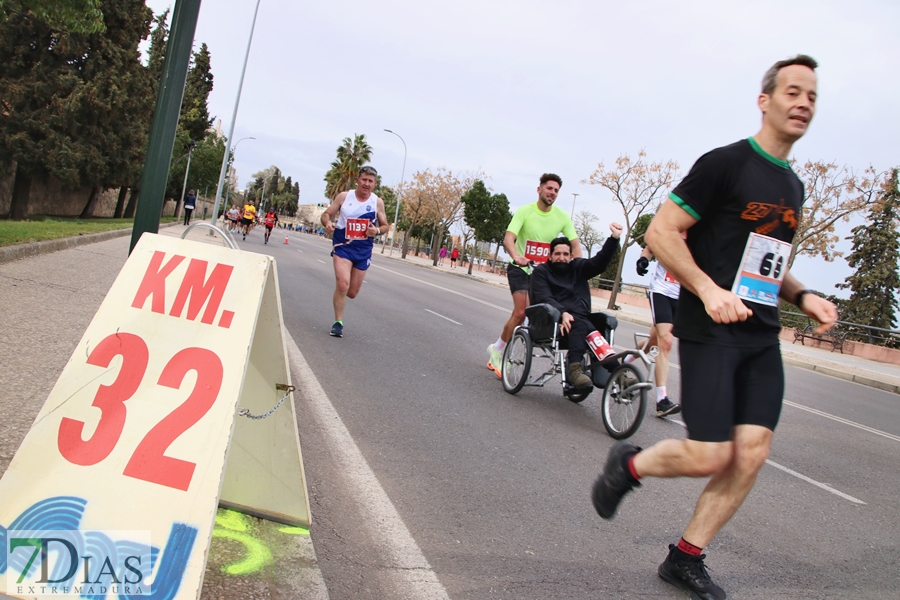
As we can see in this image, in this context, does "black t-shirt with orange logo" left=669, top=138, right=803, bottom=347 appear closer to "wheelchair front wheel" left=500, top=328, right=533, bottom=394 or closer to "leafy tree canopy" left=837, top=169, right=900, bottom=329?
"wheelchair front wheel" left=500, top=328, right=533, bottom=394

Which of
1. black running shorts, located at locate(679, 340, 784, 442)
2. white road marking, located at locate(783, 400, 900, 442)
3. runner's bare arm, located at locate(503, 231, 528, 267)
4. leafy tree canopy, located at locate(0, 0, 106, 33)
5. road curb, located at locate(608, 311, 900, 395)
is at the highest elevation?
leafy tree canopy, located at locate(0, 0, 106, 33)

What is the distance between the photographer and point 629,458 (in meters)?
2.95

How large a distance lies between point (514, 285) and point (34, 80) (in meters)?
24.7

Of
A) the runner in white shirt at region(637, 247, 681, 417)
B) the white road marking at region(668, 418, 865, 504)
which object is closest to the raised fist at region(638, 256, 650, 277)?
the runner in white shirt at region(637, 247, 681, 417)

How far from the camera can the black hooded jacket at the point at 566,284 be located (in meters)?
6.45

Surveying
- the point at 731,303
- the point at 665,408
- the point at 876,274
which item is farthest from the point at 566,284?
the point at 876,274

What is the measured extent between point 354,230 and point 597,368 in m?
3.70

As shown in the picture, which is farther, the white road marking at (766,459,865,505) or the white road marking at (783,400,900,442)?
the white road marking at (783,400,900,442)

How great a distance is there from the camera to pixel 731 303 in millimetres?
2664

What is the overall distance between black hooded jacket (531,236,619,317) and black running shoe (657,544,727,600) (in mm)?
3519

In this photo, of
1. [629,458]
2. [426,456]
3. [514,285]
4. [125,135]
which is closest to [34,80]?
[125,135]

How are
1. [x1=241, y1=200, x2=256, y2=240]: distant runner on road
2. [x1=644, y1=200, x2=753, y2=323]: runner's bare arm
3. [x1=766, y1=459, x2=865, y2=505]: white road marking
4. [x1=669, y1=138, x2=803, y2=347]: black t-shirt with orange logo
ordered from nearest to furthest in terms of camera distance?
[x1=644, y1=200, x2=753, y2=323]: runner's bare arm
[x1=669, y1=138, x2=803, y2=347]: black t-shirt with orange logo
[x1=766, y1=459, x2=865, y2=505]: white road marking
[x1=241, y1=200, x2=256, y2=240]: distant runner on road

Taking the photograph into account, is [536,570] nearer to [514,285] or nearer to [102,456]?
[102,456]

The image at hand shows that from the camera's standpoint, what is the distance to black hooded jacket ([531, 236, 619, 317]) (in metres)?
6.45
